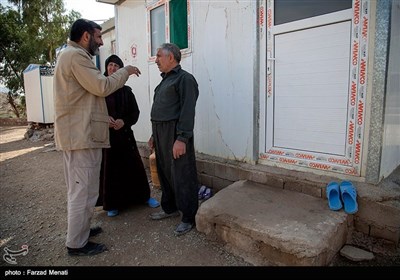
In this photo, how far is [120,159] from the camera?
3.35 m

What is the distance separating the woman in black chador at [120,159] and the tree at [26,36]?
1588 centimetres

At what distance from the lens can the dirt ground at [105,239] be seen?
7.82ft

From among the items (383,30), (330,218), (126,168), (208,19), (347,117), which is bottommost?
(330,218)

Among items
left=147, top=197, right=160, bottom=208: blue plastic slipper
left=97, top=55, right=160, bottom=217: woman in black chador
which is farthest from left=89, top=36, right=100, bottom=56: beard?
left=147, top=197, right=160, bottom=208: blue plastic slipper

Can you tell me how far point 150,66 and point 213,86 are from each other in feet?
5.44

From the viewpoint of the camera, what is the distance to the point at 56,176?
516 centimetres

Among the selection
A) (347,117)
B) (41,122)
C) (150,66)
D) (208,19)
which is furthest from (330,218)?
(41,122)

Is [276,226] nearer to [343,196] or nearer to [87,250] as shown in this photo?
[343,196]

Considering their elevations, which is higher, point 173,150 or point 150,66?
point 150,66

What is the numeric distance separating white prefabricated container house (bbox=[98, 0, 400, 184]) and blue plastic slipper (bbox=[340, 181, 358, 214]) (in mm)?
265

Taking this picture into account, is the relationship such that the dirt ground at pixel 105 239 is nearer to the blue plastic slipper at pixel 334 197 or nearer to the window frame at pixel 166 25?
the blue plastic slipper at pixel 334 197

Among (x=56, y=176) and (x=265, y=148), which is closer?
(x=265, y=148)

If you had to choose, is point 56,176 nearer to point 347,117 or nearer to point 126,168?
point 126,168
